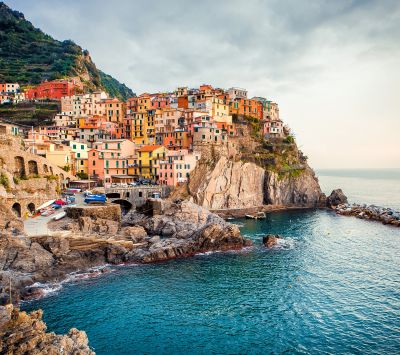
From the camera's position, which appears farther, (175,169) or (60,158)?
(175,169)

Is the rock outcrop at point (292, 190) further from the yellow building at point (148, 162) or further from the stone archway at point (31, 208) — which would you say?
the stone archway at point (31, 208)

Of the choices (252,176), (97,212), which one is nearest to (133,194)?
(97,212)

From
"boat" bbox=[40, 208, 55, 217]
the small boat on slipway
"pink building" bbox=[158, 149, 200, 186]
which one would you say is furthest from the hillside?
"boat" bbox=[40, 208, 55, 217]

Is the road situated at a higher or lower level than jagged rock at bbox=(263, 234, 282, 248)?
higher

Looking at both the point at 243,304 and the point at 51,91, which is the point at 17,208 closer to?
the point at 243,304

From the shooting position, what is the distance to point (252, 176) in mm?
85188

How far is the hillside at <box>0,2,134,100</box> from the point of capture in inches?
5300

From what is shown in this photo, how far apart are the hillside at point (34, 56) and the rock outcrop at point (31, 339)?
393ft

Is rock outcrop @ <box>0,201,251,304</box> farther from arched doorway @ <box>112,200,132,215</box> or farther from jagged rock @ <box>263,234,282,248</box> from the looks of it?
arched doorway @ <box>112,200,132,215</box>

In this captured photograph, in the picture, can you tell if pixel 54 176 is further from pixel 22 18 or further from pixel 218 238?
pixel 22 18

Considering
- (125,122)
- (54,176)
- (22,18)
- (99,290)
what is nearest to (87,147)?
(125,122)

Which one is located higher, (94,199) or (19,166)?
(19,166)

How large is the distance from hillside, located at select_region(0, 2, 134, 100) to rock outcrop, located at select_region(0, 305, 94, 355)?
393 feet

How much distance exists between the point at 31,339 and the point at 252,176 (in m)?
70.7
